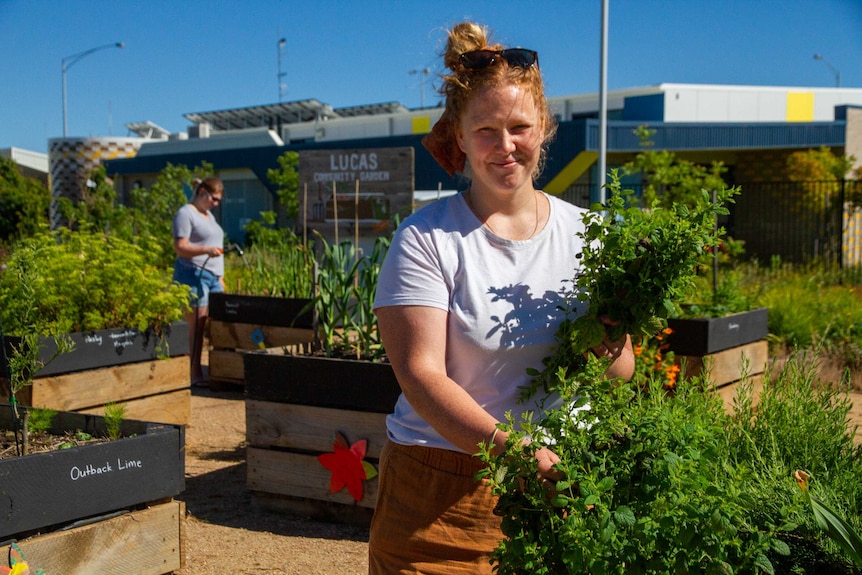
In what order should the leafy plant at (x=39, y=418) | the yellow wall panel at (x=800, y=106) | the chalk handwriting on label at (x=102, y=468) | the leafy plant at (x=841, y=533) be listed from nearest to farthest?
the leafy plant at (x=841, y=533), the chalk handwriting on label at (x=102, y=468), the leafy plant at (x=39, y=418), the yellow wall panel at (x=800, y=106)

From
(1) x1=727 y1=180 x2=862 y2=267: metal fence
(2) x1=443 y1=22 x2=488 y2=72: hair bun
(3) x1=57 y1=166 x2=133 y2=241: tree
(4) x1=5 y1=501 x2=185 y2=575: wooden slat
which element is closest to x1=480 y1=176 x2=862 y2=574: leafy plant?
(2) x1=443 y1=22 x2=488 y2=72: hair bun

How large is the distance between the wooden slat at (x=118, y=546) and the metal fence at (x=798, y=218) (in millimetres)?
15797

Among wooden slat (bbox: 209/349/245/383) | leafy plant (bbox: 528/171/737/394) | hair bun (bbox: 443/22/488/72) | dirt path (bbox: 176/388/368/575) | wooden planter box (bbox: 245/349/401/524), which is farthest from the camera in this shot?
wooden slat (bbox: 209/349/245/383)

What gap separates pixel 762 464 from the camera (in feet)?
8.50

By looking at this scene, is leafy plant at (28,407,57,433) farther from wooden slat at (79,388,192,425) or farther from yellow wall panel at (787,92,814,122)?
yellow wall panel at (787,92,814,122)

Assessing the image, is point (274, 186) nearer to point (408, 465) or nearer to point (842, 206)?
point (842, 206)

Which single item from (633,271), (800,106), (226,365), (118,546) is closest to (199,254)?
(226,365)

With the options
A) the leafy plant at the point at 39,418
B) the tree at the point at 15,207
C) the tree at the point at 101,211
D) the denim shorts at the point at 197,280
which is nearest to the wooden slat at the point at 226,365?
the denim shorts at the point at 197,280

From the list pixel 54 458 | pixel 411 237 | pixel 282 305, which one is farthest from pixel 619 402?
pixel 282 305

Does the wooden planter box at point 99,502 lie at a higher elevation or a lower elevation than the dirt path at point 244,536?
higher

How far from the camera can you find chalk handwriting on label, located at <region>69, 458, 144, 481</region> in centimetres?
288

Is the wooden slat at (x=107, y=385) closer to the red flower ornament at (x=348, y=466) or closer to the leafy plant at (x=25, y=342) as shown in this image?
the leafy plant at (x=25, y=342)

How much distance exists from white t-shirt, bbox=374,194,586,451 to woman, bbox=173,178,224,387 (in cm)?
579

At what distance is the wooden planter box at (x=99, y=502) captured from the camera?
2.78m
